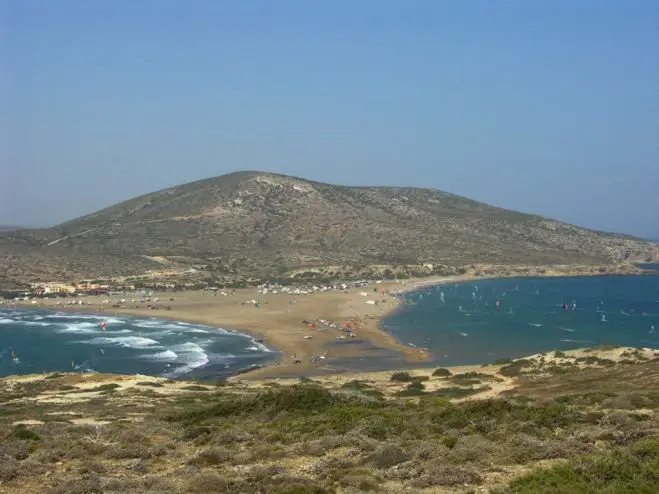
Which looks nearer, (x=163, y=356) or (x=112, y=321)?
(x=163, y=356)

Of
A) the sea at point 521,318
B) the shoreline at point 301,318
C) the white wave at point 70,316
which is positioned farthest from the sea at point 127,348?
the sea at point 521,318

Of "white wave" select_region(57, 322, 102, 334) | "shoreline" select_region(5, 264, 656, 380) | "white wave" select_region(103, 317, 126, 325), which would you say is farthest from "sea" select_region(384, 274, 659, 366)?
"white wave" select_region(57, 322, 102, 334)

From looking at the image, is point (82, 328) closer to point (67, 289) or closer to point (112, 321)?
point (112, 321)

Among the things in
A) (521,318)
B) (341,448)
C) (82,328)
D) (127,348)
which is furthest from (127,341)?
(341,448)

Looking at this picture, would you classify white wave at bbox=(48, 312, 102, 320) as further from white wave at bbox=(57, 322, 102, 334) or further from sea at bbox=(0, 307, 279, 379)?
white wave at bbox=(57, 322, 102, 334)

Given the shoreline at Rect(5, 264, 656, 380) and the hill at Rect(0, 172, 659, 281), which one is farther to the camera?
the hill at Rect(0, 172, 659, 281)

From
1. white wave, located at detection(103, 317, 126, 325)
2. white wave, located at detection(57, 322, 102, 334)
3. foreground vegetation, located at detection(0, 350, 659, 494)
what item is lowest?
white wave, located at detection(57, 322, 102, 334)

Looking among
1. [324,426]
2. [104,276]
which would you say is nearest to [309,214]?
[104,276]

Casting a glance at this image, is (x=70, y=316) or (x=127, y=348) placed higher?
(x=70, y=316)
